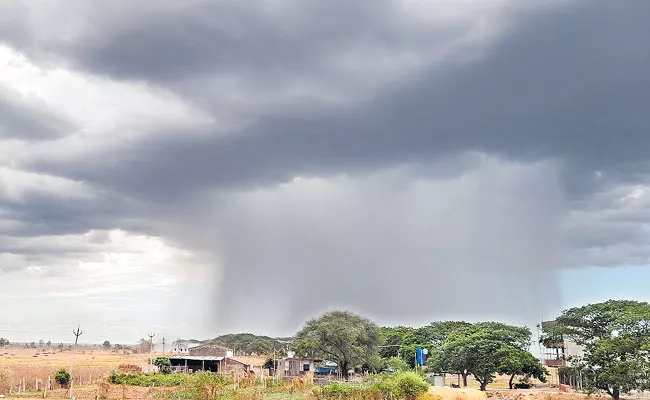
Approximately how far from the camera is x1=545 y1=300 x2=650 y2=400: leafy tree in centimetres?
5003

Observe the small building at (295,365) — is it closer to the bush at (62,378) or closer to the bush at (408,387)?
the bush at (62,378)

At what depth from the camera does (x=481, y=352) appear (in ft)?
221

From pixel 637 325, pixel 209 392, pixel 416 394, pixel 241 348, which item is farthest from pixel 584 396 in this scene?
pixel 241 348

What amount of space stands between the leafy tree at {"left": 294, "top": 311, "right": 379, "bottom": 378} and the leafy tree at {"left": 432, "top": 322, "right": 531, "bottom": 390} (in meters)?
9.75

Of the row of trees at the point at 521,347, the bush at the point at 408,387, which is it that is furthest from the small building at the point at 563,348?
the bush at the point at 408,387

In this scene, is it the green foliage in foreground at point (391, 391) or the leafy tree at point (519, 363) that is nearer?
the green foliage in foreground at point (391, 391)

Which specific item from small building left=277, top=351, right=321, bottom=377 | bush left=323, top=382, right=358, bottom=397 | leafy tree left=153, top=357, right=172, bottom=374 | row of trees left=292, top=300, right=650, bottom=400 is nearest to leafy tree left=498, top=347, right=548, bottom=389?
row of trees left=292, top=300, right=650, bottom=400

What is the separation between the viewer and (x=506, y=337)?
7194 centimetres

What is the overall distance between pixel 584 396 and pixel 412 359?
33.3 m

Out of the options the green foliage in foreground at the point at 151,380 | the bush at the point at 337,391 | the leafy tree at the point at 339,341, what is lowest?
the green foliage in foreground at the point at 151,380

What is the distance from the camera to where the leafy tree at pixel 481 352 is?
6725 cm

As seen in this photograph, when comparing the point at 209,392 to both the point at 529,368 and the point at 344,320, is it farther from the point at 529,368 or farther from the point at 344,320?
the point at 529,368

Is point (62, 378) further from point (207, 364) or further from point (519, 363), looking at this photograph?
point (519, 363)

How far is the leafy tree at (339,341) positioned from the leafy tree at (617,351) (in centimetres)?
2450
